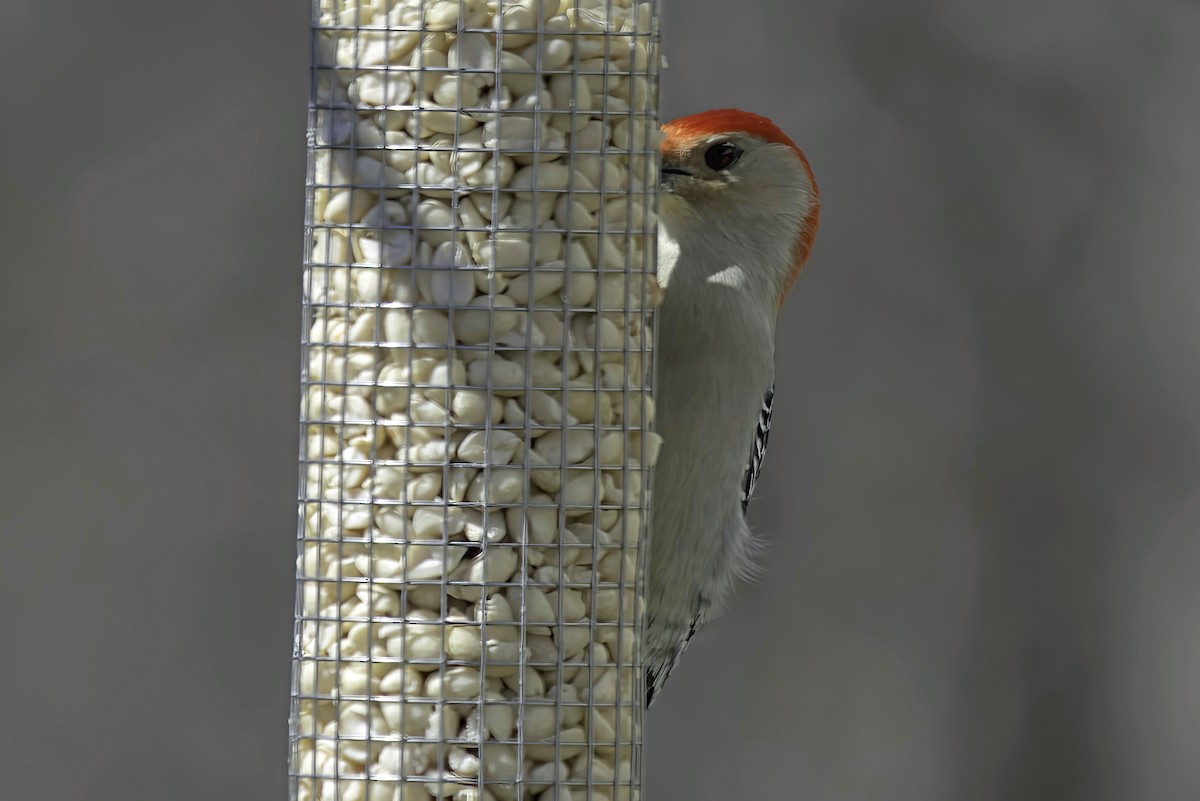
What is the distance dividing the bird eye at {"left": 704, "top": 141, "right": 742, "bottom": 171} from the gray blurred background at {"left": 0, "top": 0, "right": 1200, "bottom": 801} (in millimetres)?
1920

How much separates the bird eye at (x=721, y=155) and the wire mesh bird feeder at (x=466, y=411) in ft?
1.95

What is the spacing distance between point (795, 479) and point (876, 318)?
0.64m

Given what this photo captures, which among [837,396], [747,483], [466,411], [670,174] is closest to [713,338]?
[670,174]

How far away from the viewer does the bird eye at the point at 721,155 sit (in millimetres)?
2641

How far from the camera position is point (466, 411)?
6.47 ft

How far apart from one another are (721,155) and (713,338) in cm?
39

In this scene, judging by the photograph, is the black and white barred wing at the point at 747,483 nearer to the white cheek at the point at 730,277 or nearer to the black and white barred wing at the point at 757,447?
the black and white barred wing at the point at 757,447

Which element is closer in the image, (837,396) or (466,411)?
(466,411)

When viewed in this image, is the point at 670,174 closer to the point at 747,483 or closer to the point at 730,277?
the point at 730,277

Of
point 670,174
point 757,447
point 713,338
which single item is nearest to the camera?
point 713,338

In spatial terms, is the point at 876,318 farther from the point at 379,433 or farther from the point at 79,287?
the point at 379,433

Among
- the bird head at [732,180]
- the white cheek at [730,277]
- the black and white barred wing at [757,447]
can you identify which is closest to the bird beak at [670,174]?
the bird head at [732,180]

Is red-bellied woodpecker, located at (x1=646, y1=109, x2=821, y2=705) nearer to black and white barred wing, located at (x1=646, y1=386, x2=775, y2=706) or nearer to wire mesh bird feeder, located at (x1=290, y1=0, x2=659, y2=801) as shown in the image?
black and white barred wing, located at (x1=646, y1=386, x2=775, y2=706)

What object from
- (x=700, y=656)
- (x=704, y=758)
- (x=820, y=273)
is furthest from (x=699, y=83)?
(x=704, y=758)
